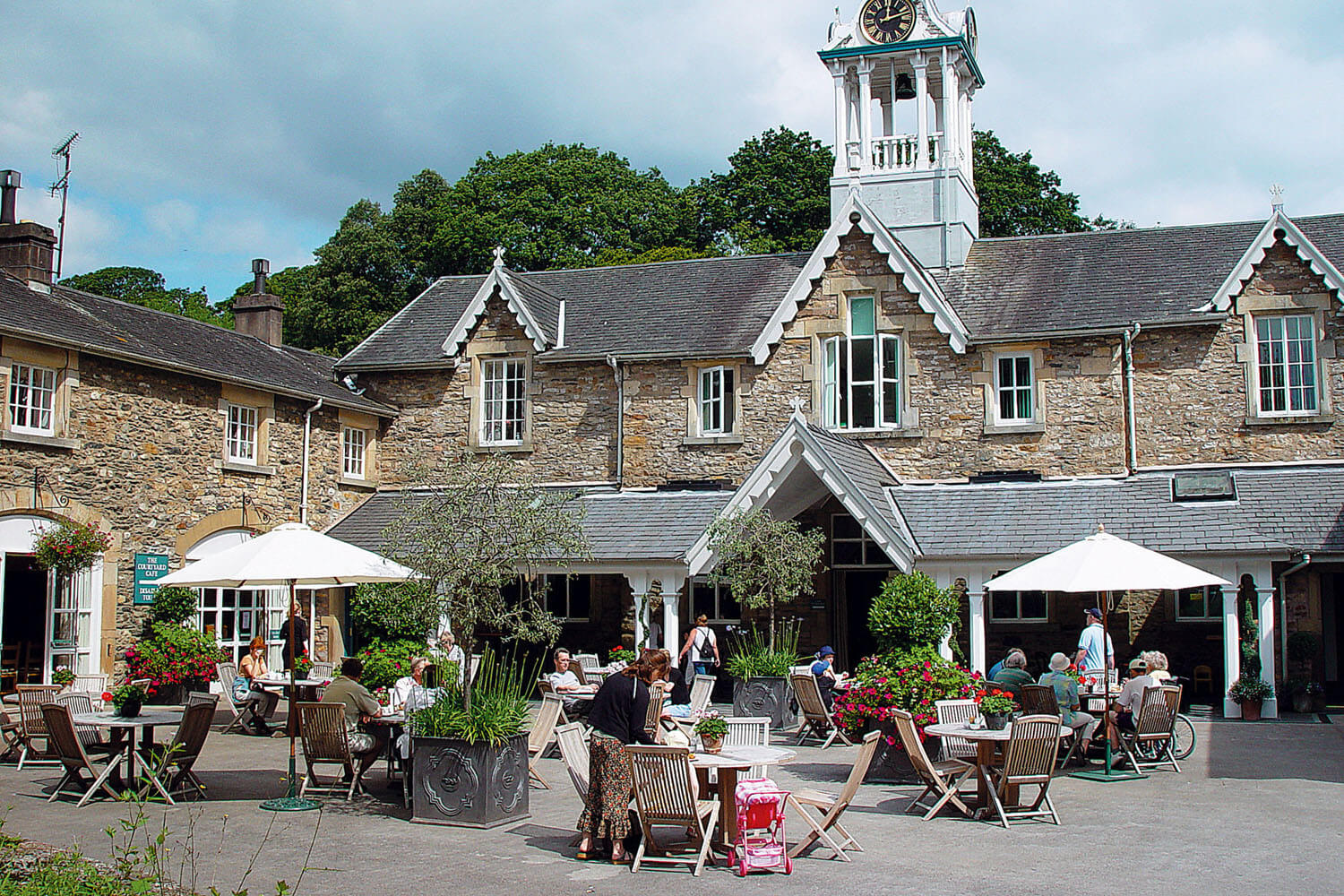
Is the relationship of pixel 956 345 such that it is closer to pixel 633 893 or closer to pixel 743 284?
pixel 743 284

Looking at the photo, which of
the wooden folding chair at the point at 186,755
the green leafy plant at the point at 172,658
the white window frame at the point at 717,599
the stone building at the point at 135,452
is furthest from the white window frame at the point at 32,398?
the white window frame at the point at 717,599

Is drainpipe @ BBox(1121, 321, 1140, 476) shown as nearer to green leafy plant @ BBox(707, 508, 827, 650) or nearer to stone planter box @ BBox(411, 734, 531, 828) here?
green leafy plant @ BBox(707, 508, 827, 650)

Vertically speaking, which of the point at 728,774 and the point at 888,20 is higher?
the point at 888,20

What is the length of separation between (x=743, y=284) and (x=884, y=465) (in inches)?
210

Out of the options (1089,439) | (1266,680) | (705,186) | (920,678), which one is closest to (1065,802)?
(920,678)

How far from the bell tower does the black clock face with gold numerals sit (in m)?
0.02

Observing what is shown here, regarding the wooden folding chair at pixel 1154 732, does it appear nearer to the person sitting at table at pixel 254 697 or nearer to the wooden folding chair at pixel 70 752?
the wooden folding chair at pixel 70 752

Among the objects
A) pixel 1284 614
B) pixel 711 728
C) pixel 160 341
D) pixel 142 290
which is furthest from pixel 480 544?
pixel 142 290

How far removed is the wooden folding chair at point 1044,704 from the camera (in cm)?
1256

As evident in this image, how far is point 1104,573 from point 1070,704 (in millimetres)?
1560

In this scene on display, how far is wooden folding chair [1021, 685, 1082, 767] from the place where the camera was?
12.6 meters

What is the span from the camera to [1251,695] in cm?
1789

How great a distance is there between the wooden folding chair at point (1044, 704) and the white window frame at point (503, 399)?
1365 cm

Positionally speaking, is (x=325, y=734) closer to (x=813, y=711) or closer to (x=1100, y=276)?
(x=813, y=711)
